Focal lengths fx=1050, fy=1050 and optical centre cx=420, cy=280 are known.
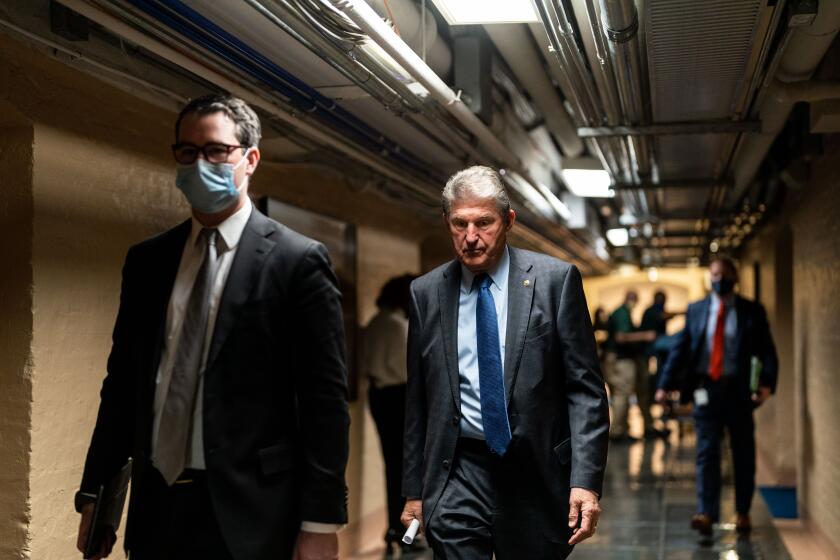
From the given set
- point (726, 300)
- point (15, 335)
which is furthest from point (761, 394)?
Answer: point (15, 335)

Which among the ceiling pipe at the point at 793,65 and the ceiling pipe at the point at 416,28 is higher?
the ceiling pipe at the point at 416,28

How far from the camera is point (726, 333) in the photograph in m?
6.02

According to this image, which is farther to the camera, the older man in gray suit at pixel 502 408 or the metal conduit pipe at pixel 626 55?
the metal conduit pipe at pixel 626 55

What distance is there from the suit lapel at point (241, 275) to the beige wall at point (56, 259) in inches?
55.4

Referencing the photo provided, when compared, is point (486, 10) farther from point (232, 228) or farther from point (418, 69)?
point (232, 228)

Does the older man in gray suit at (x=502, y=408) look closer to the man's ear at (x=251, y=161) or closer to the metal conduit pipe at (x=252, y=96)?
the man's ear at (x=251, y=161)

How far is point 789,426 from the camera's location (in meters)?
8.44

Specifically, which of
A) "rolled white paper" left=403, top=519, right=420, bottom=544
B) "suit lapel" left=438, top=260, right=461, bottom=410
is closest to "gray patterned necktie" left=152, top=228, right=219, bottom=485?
"rolled white paper" left=403, top=519, right=420, bottom=544

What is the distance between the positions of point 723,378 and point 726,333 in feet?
0.88

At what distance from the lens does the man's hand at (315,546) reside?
83.0 inches

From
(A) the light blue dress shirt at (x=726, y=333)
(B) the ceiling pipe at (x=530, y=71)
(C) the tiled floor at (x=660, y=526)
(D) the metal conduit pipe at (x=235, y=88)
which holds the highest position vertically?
(B) the ceiling pipe at (x=530, y=71)

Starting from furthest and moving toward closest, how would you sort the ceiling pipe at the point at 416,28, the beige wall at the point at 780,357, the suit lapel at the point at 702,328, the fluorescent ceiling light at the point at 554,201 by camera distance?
1. the beige wall at the point at 780,357
2. the fluorescent ceiling light at the point at 554,201
3. the suit lapel at the point at 702,328
4. the ceiling pipe at the point at 416,28

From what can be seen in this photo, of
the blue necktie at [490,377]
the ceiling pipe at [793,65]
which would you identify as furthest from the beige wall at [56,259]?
the ceiling pipe at [793,65]

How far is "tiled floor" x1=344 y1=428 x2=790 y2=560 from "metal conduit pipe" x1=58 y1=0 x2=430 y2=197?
212 cm
